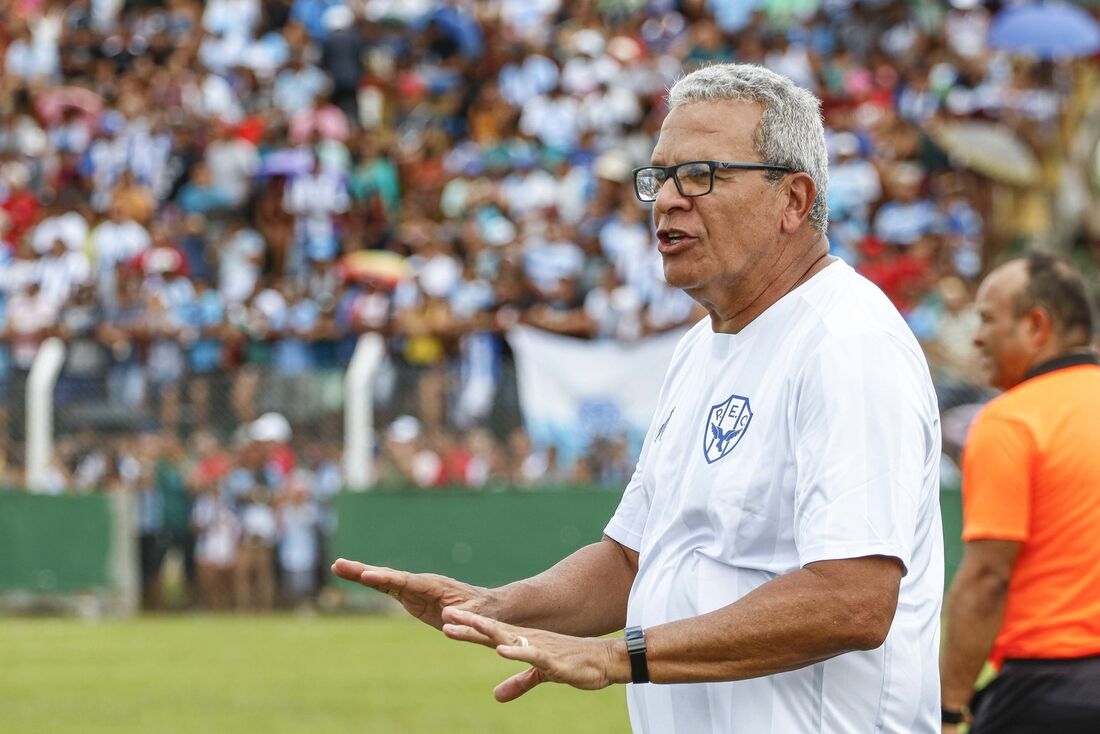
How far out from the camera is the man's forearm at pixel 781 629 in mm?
3189

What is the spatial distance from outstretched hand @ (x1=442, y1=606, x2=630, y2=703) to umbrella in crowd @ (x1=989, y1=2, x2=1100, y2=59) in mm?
15087

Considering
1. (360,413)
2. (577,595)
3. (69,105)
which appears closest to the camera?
(577,595)

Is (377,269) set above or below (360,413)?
above

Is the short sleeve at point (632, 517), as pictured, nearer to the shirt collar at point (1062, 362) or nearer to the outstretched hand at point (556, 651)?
the outstretched hand at point (556, 651)

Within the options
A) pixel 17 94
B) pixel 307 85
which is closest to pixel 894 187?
pixel 307 85

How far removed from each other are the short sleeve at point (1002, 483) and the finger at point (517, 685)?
1.78 meters

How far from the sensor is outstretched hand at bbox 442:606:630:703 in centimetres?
319

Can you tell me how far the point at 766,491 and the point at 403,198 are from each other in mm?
16503

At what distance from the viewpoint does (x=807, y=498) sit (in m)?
3.27

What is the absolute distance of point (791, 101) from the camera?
11.6ft

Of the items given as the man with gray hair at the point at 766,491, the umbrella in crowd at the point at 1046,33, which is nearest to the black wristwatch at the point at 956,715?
the man with gray hair at the point at 766,491

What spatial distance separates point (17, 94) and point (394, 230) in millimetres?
6303

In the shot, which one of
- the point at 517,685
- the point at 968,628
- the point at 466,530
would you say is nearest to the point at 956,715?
the point at 968,628

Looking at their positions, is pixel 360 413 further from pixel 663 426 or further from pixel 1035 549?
pixel 663 426
